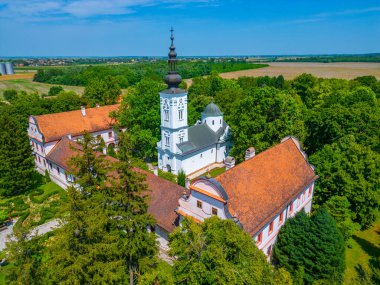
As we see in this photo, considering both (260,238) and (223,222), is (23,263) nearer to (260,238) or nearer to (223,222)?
(223,222)

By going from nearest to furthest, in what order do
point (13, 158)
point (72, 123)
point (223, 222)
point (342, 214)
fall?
point (223, 222) → point (342, 214) → point (13, 158) → point (72, 123)

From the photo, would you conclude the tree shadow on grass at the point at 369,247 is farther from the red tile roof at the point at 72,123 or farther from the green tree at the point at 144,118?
the red tile roof at the point at 72,123

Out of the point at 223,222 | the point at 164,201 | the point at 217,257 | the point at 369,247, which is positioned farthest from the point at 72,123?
the point at 369,247

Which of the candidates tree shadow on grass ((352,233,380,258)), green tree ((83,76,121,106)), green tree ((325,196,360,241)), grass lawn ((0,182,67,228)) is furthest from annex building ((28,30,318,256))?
green tree ((83,76,121,106))

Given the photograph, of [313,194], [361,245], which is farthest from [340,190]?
[361,245]

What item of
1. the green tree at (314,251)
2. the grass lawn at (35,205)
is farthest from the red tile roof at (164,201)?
the grass lawn at (35,205)

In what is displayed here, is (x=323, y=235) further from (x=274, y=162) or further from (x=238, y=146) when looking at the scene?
(x=238, y=146)
